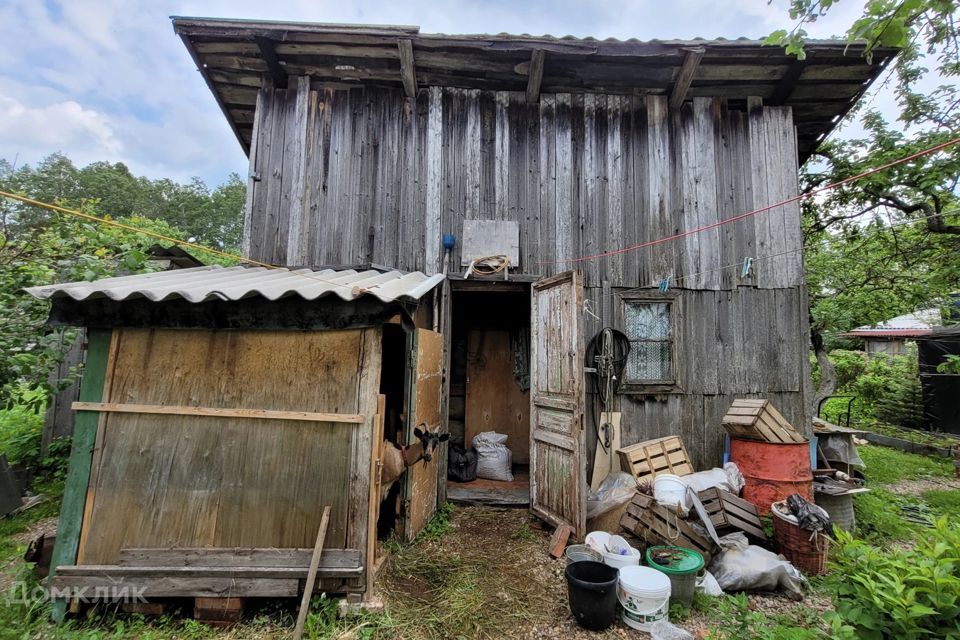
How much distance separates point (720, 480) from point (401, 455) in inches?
135

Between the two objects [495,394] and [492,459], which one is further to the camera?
[495,394]

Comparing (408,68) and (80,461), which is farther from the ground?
(408,68)

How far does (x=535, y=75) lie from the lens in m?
Answer: 4.79

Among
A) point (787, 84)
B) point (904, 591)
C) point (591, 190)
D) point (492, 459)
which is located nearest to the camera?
Result: point (904, 591)

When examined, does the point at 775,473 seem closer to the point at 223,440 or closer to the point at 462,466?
the point at 462,466

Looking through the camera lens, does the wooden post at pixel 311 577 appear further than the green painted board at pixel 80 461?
No

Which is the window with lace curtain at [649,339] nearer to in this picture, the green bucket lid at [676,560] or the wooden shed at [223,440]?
the green bucket lid at [676,560]

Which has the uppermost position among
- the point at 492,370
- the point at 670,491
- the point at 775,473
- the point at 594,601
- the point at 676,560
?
the point at 492,370

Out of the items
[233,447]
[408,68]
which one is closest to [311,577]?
[233,447]

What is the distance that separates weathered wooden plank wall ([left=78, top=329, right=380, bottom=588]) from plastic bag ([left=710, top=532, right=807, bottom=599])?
115 inches

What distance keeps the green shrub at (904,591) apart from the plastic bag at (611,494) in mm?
2275

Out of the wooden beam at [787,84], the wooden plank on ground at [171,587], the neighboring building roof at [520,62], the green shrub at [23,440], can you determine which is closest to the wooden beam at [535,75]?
the neighboring building roof at [520,62]

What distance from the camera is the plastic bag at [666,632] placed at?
101 inches

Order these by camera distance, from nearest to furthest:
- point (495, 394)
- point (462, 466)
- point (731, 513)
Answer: point (731, 513), point (462, 466), point (495, 394)
